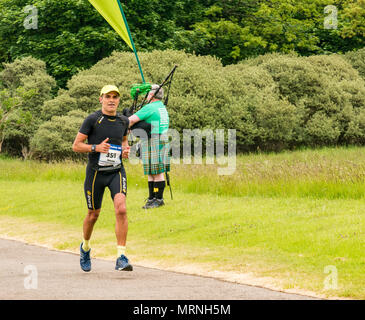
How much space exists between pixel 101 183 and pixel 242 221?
12.4 ft

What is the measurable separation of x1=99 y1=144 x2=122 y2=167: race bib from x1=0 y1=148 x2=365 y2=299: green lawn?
1.69m

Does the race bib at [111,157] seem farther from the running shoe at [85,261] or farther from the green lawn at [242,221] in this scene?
the green lawn at [242,221]

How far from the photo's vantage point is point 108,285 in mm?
7539

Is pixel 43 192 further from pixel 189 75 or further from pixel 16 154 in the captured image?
pixel 16 154

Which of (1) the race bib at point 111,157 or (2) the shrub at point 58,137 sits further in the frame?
(2) the shrub at point 58,137

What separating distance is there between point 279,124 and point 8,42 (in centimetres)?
1687

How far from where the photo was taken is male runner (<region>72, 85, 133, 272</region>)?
27.7ft

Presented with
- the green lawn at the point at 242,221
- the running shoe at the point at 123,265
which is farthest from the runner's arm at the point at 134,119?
the running shoe at the point at 123,265

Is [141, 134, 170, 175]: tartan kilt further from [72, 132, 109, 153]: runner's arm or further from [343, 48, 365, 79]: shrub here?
[343, 48, 365, 79]: shrub

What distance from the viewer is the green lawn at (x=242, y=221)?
8.77m

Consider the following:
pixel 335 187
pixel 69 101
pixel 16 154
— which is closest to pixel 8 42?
pixel 16 154

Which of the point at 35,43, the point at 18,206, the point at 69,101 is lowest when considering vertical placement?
the point at 18,206

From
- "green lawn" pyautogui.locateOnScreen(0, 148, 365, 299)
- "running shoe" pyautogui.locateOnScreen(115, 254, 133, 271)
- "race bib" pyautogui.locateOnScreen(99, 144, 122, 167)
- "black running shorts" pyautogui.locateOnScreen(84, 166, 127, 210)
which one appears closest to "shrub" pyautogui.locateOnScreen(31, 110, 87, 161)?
"green lawn" pyautogui.locateOnScreen(0, 148, 365, 299)

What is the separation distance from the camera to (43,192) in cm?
1820
